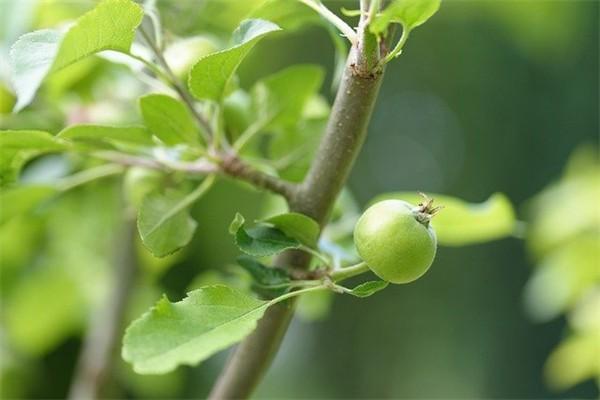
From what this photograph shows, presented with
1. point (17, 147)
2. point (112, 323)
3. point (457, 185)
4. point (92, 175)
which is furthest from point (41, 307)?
point (457, 185)

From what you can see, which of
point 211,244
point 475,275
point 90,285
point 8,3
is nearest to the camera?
point 8,3

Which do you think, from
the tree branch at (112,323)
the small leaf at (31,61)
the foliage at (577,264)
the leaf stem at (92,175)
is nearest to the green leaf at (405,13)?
the small leaf at (31,61)

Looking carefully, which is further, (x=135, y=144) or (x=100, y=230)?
(x=100, y=230)

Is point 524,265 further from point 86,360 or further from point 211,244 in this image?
point 86,360

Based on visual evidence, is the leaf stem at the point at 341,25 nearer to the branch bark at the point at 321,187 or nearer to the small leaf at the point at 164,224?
the branch bark at the point at 321,187

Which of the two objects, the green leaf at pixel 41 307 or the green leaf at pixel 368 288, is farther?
the green leaf at pixel 41 307

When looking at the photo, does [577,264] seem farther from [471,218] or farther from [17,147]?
[17,147]

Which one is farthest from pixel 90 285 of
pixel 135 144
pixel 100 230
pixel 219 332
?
pixel 219 332

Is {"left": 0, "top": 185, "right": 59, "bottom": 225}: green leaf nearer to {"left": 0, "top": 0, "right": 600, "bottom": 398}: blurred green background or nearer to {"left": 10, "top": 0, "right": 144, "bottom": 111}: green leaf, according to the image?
{"left": 10, "top": 0, "right": 144, "bottom": 111}: green leaf
